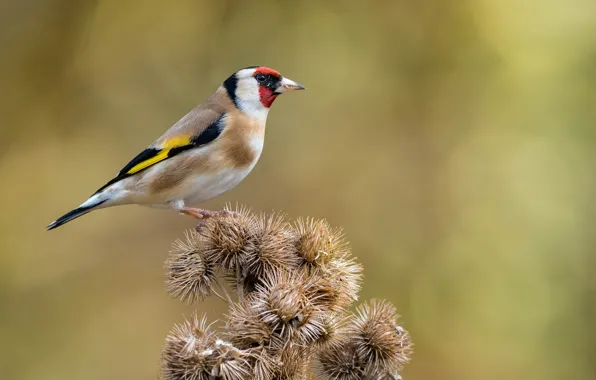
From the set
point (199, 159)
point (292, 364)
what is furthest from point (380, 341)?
point (199, 159)

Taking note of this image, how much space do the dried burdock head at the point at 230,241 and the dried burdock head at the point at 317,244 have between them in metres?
0.27

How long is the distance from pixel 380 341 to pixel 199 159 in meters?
2.17

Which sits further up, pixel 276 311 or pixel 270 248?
pixel 270 248

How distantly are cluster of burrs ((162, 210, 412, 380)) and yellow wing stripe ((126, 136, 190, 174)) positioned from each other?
1225 millimetres

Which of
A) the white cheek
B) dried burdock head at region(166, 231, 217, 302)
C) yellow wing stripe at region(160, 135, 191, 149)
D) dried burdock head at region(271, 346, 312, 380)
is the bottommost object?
dried burdock head at region(271, 346, 312, 380)

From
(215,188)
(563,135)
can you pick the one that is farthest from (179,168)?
(563,135)

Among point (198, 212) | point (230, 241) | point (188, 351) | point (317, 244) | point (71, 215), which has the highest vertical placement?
point (198, 212)

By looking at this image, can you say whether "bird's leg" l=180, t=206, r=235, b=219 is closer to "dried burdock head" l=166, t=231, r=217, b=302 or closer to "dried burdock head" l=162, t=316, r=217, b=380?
"dried burdock head" l=166, t=231, r=217, b=302

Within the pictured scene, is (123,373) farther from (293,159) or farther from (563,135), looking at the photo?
(563,135)

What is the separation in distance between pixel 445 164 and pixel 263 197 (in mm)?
2609

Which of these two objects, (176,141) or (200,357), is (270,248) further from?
(176,141)

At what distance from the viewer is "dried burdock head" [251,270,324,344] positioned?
355cm

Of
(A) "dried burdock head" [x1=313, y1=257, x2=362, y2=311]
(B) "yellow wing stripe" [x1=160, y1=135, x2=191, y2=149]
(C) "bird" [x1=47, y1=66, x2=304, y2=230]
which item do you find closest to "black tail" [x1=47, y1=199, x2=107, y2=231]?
(C) "bird" [x1=47, y1=66, x2=304, y2=230]

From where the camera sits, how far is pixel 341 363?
3.84 m
